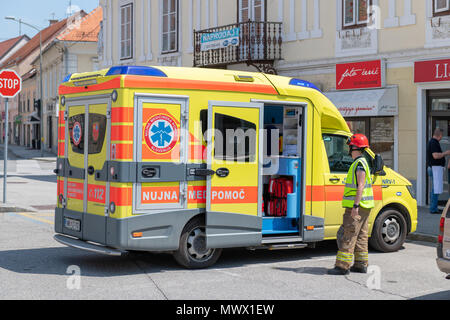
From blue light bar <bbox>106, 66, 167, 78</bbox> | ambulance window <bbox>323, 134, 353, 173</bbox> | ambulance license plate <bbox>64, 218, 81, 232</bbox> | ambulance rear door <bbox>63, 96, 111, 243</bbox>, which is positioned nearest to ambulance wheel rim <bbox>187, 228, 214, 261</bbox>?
ambulance rear door <bbox>63, 96, 111, 243</bbox>

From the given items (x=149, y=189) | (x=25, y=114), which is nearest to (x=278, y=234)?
(x=149, y=189)

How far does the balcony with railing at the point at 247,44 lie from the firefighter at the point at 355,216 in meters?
11.7

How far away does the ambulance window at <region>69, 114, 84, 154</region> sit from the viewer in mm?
8969

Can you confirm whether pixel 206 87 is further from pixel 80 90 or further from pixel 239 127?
pixel 80 90

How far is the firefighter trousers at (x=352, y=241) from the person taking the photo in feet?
28.0

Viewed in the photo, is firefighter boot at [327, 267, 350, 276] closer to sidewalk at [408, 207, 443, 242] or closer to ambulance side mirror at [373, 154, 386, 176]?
ambulance side mirror at [373, 154, 386, 176]

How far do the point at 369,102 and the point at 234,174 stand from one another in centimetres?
875

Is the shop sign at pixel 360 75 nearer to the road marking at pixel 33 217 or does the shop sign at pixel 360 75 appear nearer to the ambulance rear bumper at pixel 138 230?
the road marking at pixel 33 217

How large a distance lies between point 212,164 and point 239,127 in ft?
2.05

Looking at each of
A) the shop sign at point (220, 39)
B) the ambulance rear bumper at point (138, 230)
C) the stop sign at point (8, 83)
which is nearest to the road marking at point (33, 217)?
the stop sign at point (8, 83)

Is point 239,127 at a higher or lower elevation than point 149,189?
higher

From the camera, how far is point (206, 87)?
28.5 feet

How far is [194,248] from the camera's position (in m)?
8.72
